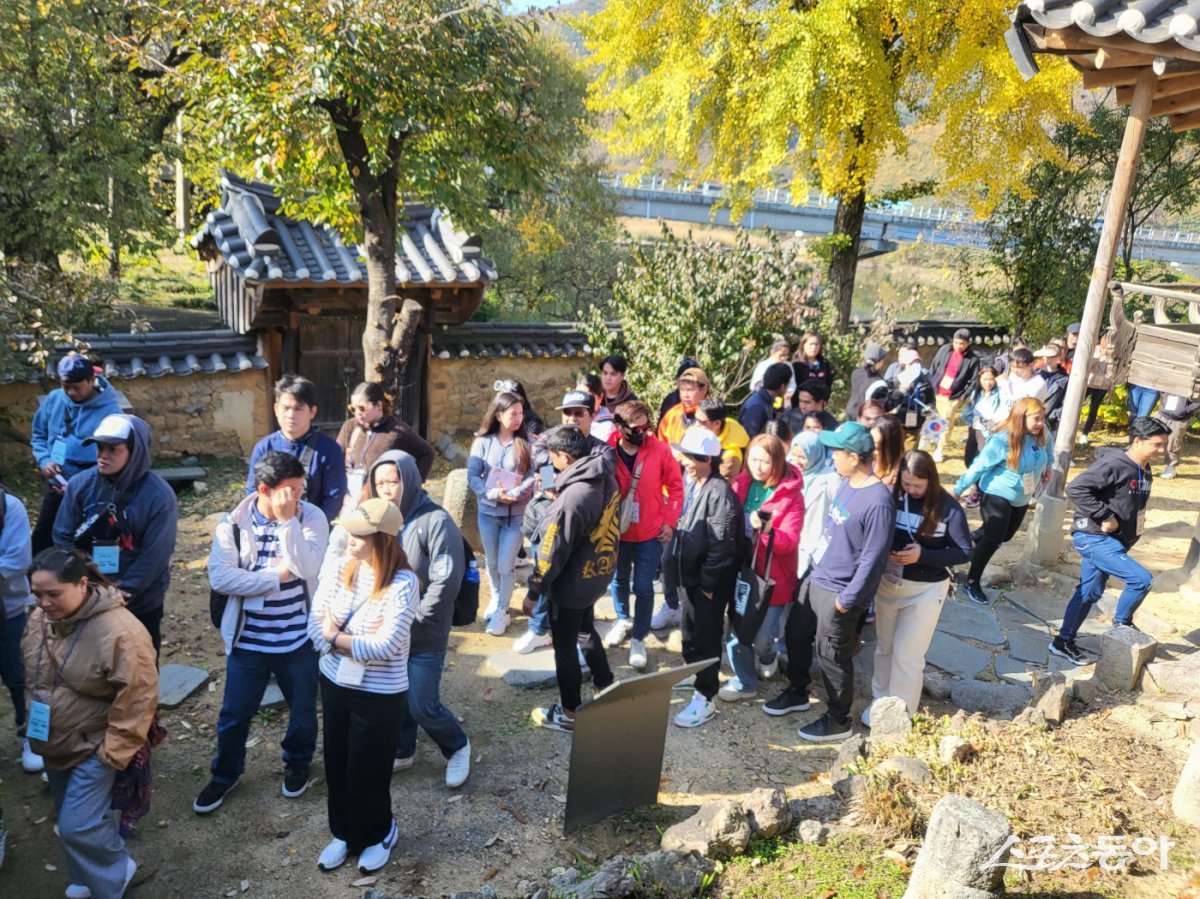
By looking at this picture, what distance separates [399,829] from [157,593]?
185 centimetres

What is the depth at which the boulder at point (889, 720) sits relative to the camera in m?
4.86

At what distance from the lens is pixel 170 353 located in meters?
10.2

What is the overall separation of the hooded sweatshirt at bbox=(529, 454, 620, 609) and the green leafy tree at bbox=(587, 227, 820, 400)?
16.3 feet

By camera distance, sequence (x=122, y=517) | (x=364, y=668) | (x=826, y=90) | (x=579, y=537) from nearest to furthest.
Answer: (x=364, y=668)
(x=122, y=517)
(x=579, y=537)
(x=826, y=90)

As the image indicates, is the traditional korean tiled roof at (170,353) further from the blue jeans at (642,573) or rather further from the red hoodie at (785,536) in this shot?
the red hoodie at (785,536)

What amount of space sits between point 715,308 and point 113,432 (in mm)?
6677

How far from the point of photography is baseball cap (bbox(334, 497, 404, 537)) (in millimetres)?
→ 3633

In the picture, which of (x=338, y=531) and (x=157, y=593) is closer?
(x=338, y=531)

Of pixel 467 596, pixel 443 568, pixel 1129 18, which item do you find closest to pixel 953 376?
pixel 1129 18

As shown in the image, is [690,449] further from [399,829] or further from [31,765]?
[31,765]

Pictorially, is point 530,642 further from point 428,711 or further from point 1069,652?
point 1069,652

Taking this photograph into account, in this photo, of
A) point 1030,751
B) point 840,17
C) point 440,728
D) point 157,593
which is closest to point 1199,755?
point 1030,751

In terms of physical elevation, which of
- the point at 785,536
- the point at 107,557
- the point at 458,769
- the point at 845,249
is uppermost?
the point at 845,249

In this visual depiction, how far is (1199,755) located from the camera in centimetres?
420
